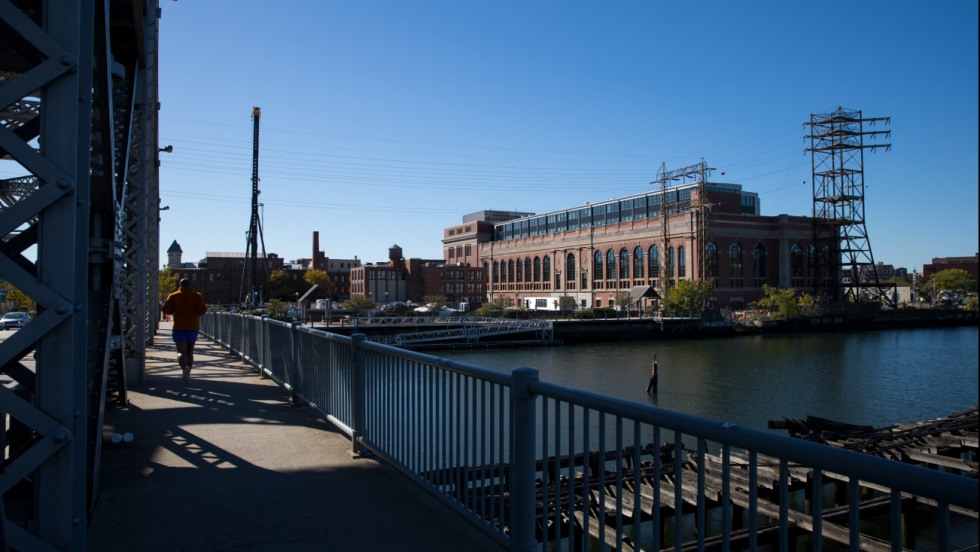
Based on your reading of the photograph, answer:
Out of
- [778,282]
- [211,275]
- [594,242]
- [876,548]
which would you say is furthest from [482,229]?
[876,548]

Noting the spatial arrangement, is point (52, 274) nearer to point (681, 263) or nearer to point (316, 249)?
point (681, 263)

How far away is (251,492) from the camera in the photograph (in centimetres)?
540

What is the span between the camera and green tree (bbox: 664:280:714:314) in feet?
247

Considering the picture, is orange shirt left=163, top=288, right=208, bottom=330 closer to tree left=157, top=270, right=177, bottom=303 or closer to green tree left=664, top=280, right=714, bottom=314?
tree left=157, top=270, right=177, bottom=303

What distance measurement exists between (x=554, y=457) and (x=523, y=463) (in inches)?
111

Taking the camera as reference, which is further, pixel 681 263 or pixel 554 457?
pixel 681 263

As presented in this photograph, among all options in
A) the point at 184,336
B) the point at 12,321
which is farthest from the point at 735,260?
the point at 184,336

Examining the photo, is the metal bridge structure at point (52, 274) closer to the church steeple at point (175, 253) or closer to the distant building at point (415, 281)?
the distant building at point (415, 281)

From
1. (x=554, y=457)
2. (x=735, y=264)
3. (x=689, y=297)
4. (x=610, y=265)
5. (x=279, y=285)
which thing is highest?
(x=610, y=265)

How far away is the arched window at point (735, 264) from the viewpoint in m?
85.6

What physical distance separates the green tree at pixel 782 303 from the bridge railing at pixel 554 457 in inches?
2619

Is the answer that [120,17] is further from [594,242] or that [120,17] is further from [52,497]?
[594,242]

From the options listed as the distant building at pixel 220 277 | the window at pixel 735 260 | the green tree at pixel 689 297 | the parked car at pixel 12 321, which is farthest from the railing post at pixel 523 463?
the distant building at pixel 220 277

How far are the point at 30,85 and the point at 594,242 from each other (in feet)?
324
